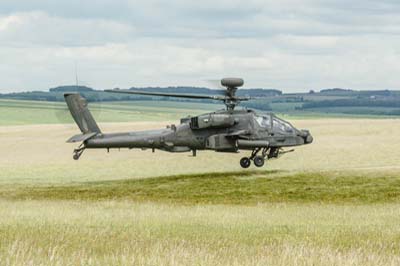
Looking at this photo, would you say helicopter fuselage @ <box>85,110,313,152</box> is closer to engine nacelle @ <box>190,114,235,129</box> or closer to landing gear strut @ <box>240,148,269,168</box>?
engine nacelle @ <box>190,114,235,129</box>

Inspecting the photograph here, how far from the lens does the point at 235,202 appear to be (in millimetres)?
32875

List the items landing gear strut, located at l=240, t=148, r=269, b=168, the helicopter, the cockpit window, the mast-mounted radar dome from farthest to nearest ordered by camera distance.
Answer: landing gear strut, located at l=240, t=148, r=269, b=168, the cockpit window, the helicopter, the mast-mounted radar dome

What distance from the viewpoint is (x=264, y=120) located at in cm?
4047

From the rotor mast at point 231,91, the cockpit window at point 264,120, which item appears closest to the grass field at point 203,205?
the cockpit window at point 264,120

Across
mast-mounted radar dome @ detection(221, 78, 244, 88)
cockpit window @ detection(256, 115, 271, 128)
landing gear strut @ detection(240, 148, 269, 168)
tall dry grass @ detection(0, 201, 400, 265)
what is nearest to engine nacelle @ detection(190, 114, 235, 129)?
cockpit window @ detection(256, 115, 271, 128)

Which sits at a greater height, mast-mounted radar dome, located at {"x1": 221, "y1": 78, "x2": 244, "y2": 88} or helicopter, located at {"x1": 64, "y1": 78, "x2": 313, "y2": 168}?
mast-mounted radar dome, located at {"x1": 221, "y1": 78, "x2": 244, "y2": 88}

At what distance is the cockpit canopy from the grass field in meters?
1.71

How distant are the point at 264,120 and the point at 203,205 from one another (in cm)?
1055

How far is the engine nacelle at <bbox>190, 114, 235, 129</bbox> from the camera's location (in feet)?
132

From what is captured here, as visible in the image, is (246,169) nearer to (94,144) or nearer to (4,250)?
(94,144)

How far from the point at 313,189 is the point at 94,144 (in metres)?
9.69

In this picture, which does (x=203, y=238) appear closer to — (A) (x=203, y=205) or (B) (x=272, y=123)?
(A) (x=203, y=205)

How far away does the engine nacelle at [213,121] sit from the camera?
4025 cm

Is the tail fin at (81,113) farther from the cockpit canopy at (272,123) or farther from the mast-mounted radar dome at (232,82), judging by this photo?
→ the cockpit canopy at (272,123)
